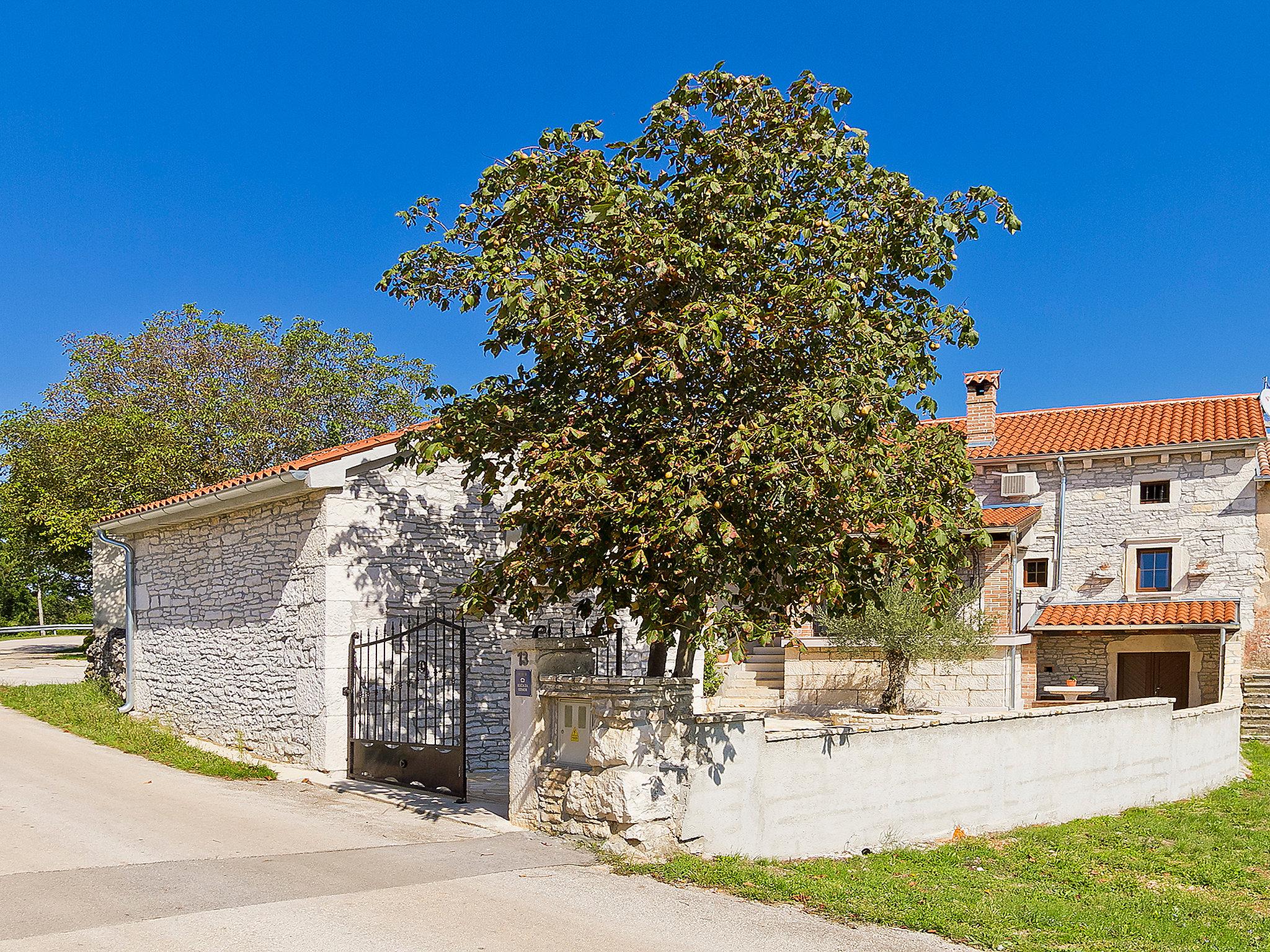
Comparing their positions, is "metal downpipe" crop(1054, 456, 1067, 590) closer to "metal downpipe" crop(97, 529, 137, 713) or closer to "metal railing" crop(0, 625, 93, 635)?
"metal downpipe" crop(97, 529, 137, 713)

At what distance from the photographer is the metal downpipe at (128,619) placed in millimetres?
16750

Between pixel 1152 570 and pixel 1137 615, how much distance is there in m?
2.14

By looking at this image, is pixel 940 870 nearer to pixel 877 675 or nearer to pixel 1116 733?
pixel 1116 733

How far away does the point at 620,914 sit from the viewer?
274 inches

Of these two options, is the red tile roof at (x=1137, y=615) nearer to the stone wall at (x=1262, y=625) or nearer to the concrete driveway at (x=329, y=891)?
the stone wall at (x=1262, y=625)

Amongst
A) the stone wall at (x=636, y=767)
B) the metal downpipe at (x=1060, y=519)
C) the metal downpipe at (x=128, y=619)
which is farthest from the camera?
the metal downpipe at (x=1060, y=519)

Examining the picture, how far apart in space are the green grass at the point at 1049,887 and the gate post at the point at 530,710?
5.06 ft

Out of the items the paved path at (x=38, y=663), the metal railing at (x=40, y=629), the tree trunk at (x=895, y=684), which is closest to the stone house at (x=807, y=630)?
the paved path at (x=38, y=663)

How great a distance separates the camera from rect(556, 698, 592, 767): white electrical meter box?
8961 mm

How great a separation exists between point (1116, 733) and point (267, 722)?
35.9 feet

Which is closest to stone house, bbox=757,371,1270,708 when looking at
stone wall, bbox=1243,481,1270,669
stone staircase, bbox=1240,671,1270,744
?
stone wall, bbox=1243,481,1270,669

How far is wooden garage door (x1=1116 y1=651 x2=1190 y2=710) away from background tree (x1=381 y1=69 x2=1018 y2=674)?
18.6 m

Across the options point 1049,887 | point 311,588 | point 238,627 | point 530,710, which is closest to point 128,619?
point 238,627

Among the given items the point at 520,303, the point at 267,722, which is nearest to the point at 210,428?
the point at 267,722
